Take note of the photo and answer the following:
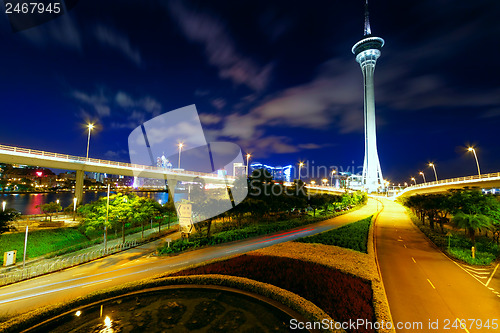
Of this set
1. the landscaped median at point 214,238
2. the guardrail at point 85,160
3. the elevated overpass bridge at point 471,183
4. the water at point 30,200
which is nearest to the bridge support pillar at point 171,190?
the guardrail at point 85,160

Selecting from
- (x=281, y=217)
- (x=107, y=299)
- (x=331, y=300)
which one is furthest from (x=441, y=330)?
(x=281, y=217)

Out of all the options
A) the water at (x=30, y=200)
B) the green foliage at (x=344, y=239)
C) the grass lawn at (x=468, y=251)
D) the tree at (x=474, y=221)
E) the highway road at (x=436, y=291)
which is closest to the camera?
the highway road at (x=436, y=291)

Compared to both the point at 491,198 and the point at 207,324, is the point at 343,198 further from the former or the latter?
the point at 207,324

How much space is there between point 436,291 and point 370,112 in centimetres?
12227

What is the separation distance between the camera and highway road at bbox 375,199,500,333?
10.3 m

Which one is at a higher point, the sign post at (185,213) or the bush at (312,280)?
the sign post at (185,213)

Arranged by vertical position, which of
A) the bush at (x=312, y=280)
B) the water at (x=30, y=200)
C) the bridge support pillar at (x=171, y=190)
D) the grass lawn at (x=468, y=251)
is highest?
the bridge support pillar at (x=171, y=190)

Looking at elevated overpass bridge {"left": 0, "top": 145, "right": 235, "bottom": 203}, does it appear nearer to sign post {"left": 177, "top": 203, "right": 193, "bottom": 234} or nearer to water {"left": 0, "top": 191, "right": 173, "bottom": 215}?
water {"left": 0, "top": 191, "right": 173, "bottom": 215}

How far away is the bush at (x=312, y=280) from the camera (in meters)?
10.4

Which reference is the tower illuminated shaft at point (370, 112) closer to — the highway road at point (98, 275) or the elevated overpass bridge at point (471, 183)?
the elevated overpass bridge at point (471, 183)

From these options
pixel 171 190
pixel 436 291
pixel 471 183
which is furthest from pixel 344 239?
pixel 471 183

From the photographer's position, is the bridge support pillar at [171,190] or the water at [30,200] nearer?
the bridge support pillar at [171,190]

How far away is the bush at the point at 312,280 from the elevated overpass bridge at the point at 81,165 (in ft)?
68.9

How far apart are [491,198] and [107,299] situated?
3249 cm
